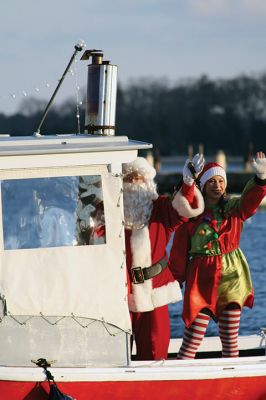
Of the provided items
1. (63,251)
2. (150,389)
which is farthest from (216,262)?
(63,251)

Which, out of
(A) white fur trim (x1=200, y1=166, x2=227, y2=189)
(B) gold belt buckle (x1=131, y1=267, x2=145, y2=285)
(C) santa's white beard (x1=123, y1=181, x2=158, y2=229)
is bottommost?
(B) gold belt buckle (x1=131, y1=267, x2=145, y2=285)

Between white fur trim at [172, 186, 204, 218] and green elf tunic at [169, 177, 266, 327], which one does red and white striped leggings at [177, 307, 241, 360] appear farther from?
white fur trim at [172, 186, 204, 218]

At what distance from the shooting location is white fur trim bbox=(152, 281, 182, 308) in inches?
360

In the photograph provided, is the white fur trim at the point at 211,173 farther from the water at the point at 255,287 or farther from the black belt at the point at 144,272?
the water at the point at 255,287

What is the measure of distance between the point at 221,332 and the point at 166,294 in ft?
1.95

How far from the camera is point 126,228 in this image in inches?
361

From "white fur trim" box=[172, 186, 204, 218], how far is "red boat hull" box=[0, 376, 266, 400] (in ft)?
3.88

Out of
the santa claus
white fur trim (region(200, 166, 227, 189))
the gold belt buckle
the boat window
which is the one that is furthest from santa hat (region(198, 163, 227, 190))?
the boat window

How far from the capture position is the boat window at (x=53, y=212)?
8.51 metres

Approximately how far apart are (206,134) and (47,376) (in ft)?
320

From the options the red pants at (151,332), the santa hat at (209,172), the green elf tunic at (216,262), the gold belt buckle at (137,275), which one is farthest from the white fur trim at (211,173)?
the red pants at (151,332)

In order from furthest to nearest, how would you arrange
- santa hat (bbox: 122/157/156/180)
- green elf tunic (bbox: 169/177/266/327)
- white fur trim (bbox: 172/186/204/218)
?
green elf tunic (bbox: 169/177/266/327) < santa hat (bbox: 122/157/156/180) < white fur trim (bbox: 172/186/204/218)

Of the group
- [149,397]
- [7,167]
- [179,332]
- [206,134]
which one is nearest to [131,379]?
[149,397]

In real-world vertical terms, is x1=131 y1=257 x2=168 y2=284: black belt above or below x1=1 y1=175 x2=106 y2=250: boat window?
below
